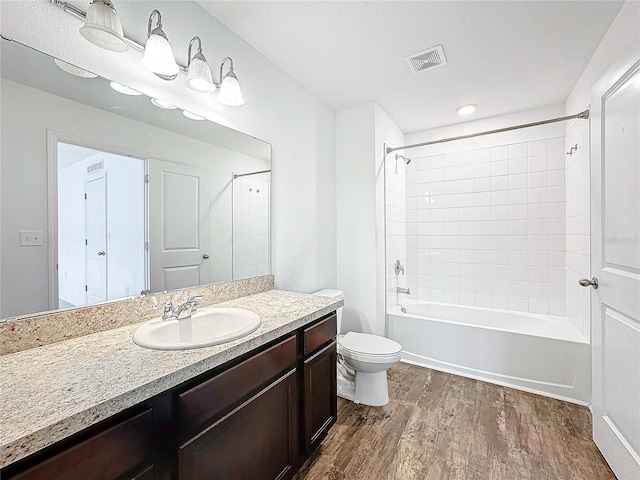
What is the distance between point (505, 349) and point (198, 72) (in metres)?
2.83

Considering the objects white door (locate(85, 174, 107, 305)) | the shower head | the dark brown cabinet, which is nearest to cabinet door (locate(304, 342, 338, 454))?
the dark brown cabinet

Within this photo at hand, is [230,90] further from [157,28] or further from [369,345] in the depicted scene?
[369,345]

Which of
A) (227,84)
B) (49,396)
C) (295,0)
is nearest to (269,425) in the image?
(49,396)

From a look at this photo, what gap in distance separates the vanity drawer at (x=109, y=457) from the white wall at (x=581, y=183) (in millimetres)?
2256

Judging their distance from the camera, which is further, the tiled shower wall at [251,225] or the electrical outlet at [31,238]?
the tiled shower wall at [251,225]

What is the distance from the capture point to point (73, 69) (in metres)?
1.11

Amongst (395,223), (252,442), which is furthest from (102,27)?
(395,223)

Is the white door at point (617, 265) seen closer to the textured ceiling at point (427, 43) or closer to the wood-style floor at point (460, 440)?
the wood-style floor at point (460, 440)

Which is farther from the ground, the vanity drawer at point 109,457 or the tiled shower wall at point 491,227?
the tiled shower wall at point 491,227

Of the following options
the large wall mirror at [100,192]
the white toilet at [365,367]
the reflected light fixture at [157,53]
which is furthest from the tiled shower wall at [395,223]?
the reflected light fixture at [157,53]

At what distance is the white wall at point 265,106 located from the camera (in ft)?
3.56

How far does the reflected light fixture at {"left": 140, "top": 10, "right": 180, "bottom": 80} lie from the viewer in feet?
3.99

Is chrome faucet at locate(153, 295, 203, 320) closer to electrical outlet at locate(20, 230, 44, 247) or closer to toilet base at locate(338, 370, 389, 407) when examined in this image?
electrical outlet at locate(20, 230, 44, 247)

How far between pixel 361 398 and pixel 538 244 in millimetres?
2242
